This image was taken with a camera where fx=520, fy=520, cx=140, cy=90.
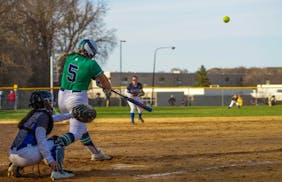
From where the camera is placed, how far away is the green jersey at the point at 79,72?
8.07 m

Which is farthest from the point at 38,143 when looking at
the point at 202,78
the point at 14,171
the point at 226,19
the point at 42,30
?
the point at 202,78

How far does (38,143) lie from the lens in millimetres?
6871

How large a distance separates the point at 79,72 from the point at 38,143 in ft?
5.31

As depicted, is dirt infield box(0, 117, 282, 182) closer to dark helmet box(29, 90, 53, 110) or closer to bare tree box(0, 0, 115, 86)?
dark helmet box(29, 90, 53, 110)

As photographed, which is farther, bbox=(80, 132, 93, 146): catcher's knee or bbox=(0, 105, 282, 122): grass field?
bbox=(0, 105, 282, 122): grass field

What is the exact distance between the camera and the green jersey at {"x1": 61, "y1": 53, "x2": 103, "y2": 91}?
318 inches

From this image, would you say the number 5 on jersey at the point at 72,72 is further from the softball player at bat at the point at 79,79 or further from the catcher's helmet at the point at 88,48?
the catcher's helmet at the point at 88,48

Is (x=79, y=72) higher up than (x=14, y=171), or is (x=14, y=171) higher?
(x=79, y=72)

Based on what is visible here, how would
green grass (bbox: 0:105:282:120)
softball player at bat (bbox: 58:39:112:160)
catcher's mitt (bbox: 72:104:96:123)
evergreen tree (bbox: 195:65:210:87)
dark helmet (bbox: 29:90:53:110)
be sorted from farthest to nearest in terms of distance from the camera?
1. evergreen tree (bbox: 195:65:210:87)
2. green grass (bbox: 0:105:282:120)
3. softball player at bat (bbox: 58:39:112:160)
4. catcher's mitt (bbox: 72:104:96:123)
5. dark helmet (bbox: 29:90:53:110)

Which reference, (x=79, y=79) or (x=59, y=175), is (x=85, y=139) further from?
(x=59, y=175)

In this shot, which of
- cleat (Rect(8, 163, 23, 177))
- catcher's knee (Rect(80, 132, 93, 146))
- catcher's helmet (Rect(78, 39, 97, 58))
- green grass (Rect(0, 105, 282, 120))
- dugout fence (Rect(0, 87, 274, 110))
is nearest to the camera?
cleat (Rect(8, 163, 23, 177))

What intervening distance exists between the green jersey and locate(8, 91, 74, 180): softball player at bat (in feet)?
3.21

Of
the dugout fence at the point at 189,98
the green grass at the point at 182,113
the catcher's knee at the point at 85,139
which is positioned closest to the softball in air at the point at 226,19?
the green grass at the point at 182,113

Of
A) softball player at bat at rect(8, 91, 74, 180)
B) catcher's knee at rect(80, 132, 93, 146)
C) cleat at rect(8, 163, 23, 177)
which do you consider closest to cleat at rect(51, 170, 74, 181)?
softball player at bat at rect(8, 91, 74, 180)
